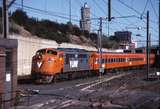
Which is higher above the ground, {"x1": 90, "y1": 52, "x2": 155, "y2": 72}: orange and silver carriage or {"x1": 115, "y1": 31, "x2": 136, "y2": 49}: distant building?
{"x1": 115, "y1": 31, "x2": 136, "y2": 49}: distant building

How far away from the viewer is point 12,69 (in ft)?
72.2

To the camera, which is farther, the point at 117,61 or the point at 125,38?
the point at 125,38

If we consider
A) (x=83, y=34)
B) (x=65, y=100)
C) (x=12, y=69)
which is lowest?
(x=65, y=100)

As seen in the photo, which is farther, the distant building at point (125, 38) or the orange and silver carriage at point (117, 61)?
the distant building at point (125, 38)

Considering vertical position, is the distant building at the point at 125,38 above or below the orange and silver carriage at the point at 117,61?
above

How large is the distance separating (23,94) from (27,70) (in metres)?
20.9

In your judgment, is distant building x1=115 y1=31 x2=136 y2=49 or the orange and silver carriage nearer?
the orange and silver carriage

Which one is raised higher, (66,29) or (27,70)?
(66,29)

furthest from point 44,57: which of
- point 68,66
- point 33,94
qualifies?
point 33,94

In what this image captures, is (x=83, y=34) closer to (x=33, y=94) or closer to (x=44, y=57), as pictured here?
(x=44, y=57)

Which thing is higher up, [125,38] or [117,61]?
[125,38]

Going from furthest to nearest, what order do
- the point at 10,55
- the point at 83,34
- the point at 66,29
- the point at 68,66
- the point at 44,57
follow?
the point at 83,34 → the point at 66,29 → the point at 68,66 → the point at 44,57 → the point at 10,55

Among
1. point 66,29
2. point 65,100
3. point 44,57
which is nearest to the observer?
point 65,100

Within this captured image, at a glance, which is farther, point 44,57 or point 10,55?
point 44,57
